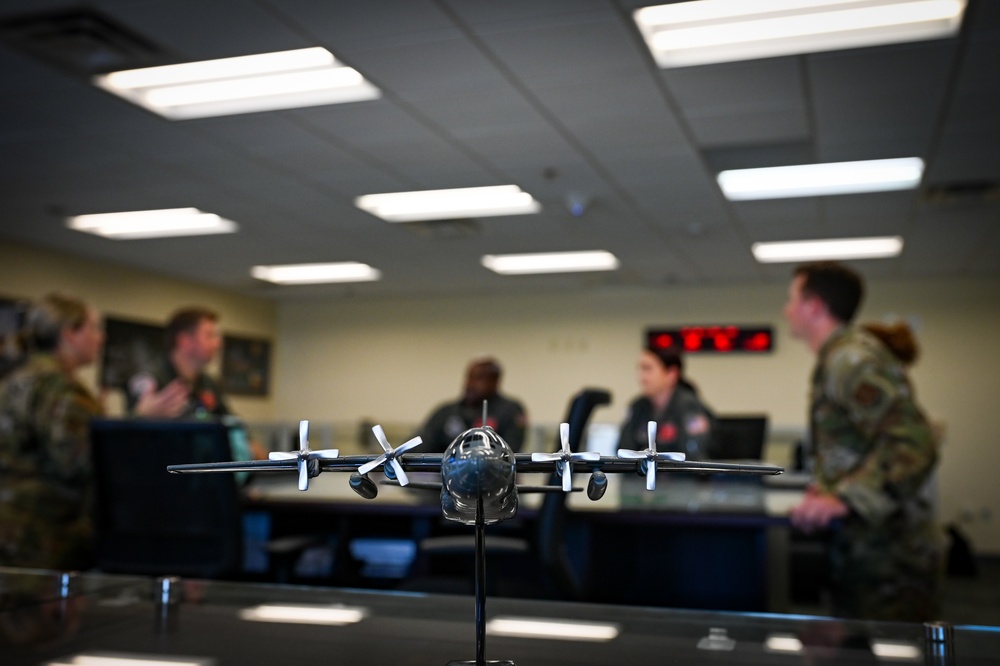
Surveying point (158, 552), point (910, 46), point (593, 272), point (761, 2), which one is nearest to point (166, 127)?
point (158, 552)

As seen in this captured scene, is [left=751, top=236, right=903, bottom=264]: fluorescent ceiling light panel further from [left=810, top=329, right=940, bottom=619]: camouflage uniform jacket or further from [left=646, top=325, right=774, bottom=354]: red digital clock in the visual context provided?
[left=810, top=329, right=940, bottom=619]: camouflage uniform jacket

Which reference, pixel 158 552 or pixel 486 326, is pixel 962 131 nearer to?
pixel 158 552

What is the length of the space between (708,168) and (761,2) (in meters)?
2.08

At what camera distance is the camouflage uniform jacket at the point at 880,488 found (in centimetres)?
238

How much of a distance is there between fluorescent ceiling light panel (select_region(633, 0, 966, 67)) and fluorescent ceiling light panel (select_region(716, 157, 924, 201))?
71.0 inches

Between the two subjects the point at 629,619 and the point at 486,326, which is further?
the point at 486,326

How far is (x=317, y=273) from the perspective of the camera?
9.73 metres

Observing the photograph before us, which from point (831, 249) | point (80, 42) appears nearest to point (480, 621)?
point (80, 42)

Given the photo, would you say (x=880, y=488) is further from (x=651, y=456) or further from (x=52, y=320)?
(x=52, y=320)

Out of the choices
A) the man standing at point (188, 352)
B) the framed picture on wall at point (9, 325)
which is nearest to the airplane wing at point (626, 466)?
the man standing at point (188, 352)

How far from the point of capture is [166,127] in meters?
4.87

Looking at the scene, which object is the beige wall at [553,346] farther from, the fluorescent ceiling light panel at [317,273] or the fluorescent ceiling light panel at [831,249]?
the fluorescent ceiling light panel at [831,249]

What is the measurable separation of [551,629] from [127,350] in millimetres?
9166

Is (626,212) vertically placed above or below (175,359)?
above
